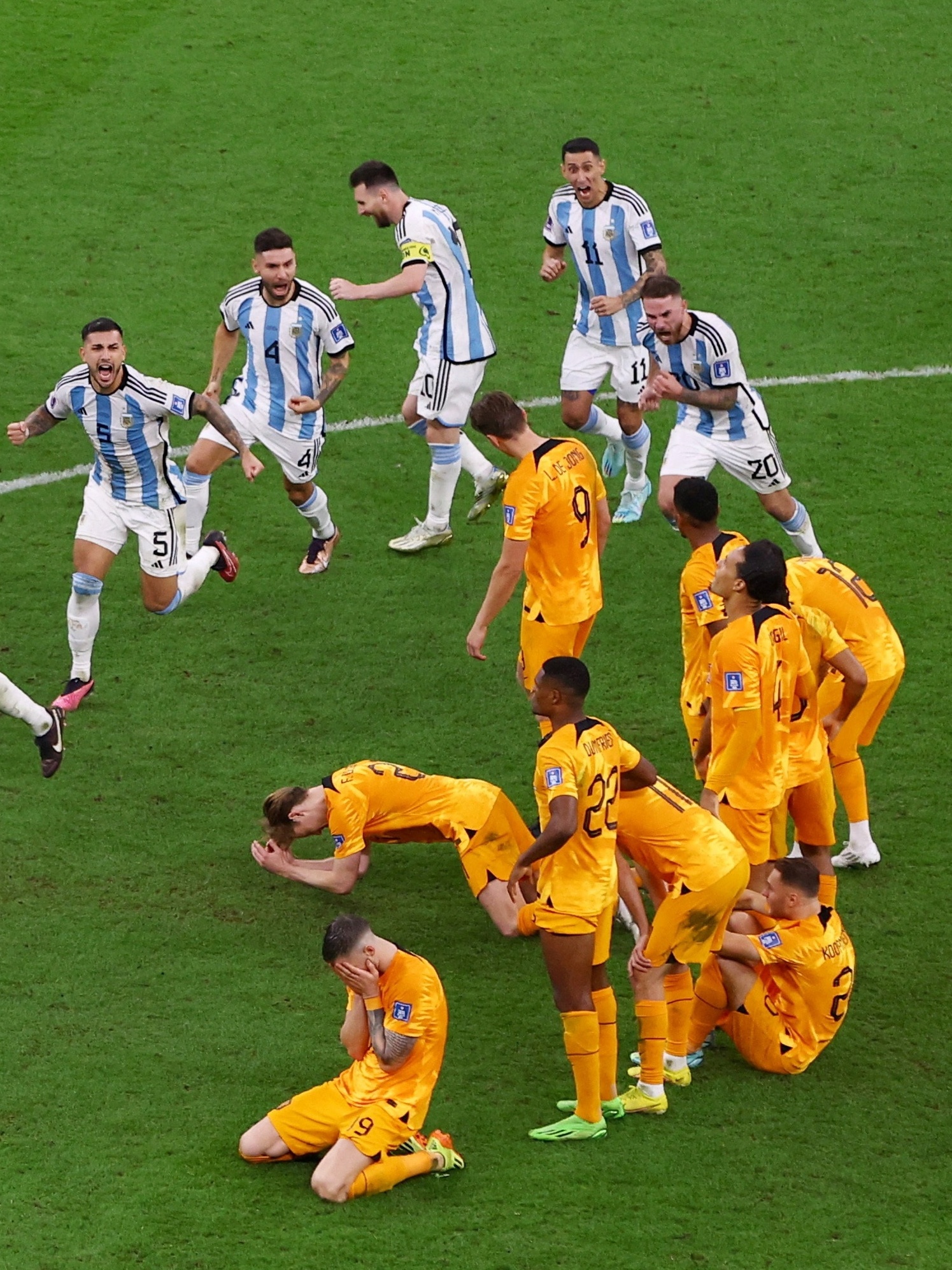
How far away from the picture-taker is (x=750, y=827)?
7.54 m

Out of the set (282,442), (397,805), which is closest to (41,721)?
(397,805)

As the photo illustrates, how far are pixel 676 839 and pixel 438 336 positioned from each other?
16.7ft

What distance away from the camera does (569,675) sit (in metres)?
6.70

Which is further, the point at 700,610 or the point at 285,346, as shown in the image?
the point at 285,346

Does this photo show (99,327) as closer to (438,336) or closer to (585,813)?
(438,336)

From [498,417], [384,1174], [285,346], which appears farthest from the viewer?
[285,346]

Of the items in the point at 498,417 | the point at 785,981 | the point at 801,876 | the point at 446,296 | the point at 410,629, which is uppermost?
the point at 498,417

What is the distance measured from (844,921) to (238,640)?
4.09m

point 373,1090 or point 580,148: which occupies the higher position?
point 580,148

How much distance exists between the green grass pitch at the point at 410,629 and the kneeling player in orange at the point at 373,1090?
4.9 inches

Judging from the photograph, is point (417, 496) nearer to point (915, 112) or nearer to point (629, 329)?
point (629, 329)

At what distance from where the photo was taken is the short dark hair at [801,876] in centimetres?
709

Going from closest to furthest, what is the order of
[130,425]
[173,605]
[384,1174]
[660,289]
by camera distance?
1. [384,1174]
2. [130,425]
3. [660,289]
4. [173,605]

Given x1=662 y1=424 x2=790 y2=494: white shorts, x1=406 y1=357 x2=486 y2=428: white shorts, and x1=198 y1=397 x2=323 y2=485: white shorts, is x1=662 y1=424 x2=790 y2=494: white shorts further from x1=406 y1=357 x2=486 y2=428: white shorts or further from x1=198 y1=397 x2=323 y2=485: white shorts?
x1=198 y1=397 x2=323 y2=485: white shorts
